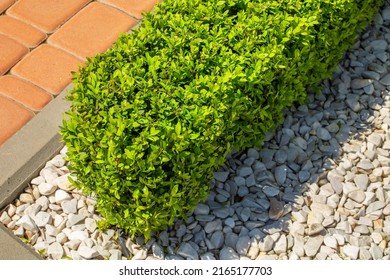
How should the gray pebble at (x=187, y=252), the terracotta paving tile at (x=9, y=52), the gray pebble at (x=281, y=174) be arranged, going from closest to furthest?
1. the gray pebble at (x=187, y=252)
2. the gray pebble at (x=281, y=174)
3. the terracotta paving tile at (x=9, y=52)

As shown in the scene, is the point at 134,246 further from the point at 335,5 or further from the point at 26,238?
the point at 335,5

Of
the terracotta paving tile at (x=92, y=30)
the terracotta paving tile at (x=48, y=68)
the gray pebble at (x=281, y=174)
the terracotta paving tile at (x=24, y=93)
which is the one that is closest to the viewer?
the gray pebble at (x=281, y=174)

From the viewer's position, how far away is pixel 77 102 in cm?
381

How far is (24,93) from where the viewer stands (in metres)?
4.64

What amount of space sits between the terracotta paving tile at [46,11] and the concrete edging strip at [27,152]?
0.84 metres

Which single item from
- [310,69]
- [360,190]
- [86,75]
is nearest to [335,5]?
[310,69]

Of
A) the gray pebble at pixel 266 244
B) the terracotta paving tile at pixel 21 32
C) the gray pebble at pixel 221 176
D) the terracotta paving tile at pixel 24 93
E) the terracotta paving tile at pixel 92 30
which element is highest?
the terracotta paving tile at pixel 21 32

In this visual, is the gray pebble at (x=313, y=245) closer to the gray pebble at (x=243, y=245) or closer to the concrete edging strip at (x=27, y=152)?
the gray pebble at (x=243, y=245)

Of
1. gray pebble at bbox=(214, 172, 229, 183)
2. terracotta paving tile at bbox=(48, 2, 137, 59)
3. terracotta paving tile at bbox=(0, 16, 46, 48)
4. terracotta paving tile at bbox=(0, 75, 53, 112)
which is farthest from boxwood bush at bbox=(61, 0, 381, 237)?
terracotta paving tile at bbox=(0, 16, 46, 48)

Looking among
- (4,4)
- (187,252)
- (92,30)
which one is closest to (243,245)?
(187,252)

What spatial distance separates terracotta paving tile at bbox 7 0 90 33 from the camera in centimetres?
508

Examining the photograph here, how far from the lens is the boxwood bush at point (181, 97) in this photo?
3588 mm

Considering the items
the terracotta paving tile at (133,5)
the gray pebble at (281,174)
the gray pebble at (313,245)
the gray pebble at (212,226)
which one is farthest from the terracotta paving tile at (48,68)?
the gray pebble at (313,245)

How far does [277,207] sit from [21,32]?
2276mm
